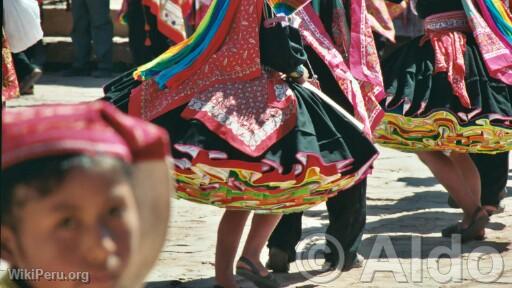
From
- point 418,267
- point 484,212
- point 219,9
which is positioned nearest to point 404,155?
point 484,212

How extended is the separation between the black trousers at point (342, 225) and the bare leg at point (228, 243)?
0.62 metres

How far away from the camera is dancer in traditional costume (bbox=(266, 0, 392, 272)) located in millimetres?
5328

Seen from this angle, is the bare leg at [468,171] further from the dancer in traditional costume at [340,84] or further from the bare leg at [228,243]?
the bare leg at [228,243]

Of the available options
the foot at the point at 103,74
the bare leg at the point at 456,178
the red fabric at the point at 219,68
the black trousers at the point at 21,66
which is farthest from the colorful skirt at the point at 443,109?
the foot at the point at 103,74

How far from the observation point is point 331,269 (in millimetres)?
5773

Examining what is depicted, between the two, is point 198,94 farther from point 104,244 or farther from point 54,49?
point 54,49

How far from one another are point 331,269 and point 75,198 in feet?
13.0

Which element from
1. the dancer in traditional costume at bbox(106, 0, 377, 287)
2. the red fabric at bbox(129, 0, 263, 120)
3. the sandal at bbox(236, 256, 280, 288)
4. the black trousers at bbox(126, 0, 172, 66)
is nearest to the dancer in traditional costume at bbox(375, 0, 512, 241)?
the dancer in traditional costume at bbox(106, 0, 377, 287)

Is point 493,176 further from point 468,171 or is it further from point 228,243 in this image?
point 228,243

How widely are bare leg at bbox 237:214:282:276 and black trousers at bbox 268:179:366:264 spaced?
41 cm

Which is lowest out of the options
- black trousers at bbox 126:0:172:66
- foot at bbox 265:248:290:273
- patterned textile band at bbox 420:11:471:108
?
black trousers at bbox 126:0:172:66

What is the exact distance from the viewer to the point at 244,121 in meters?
4.68

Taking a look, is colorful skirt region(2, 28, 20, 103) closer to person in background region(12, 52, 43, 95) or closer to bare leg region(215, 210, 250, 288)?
bare leg region(215, 210, 250, 288)

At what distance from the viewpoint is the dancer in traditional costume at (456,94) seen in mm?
6016
